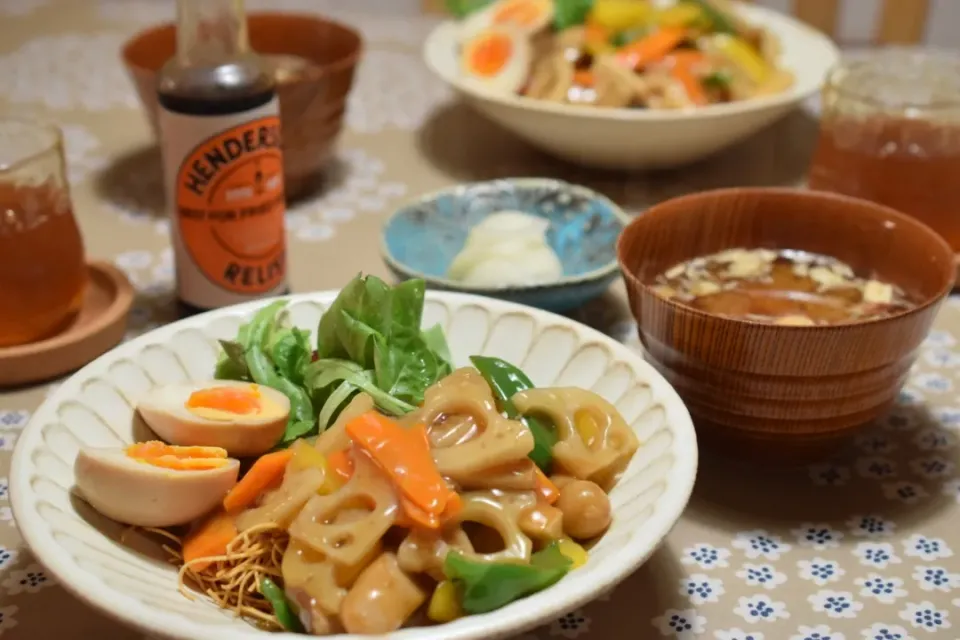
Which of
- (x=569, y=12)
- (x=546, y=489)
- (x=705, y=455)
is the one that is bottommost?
(x=705, y=455)

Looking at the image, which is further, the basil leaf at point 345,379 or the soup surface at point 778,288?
the soup surface at point 778,288

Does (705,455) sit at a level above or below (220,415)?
below

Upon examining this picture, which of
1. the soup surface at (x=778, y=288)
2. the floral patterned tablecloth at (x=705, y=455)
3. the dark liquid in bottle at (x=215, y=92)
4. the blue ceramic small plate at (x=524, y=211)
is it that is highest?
the dark liquid in bottle at (x=215, y=92)

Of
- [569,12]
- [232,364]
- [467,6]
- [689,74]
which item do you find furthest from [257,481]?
[467,6]

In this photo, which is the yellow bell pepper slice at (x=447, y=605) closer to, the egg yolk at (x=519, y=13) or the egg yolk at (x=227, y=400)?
the egg yolk at (x=227, y=400)

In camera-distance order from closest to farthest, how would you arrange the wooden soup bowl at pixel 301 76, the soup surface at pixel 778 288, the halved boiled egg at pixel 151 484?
the halved boiled egg at pixel 151 484 → the soup surface at pixel 778 288 → the wooden soup bowl at pixel 301 76

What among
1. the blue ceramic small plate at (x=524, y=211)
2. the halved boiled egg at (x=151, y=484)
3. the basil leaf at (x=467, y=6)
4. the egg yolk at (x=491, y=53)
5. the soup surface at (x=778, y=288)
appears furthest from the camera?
the basil leaf at (x=467, y=6)

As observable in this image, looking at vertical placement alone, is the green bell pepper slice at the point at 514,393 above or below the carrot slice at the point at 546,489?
above

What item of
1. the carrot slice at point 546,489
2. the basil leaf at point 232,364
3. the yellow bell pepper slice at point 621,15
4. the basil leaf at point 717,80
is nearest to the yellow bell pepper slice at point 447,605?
the carrot slice at point 546,489

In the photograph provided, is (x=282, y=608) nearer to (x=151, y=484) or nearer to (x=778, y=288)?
(x=151, y=484)
